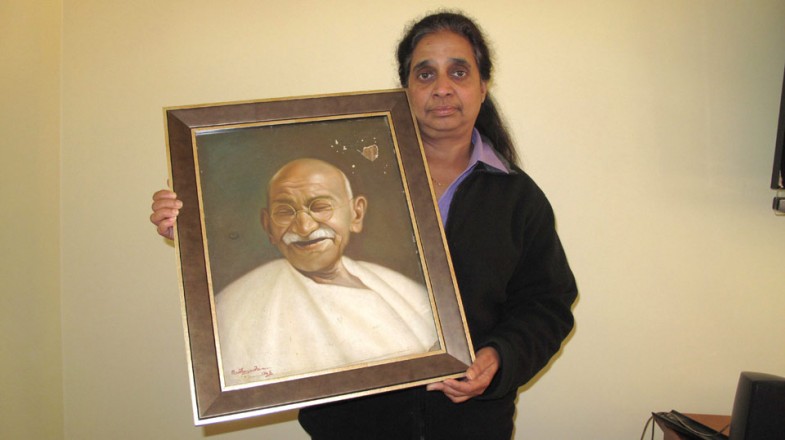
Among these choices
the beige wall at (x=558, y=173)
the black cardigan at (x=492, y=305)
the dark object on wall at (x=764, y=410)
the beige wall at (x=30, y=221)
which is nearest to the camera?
the black cardigan at (x=492, y=305)

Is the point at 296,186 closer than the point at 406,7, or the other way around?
the point at 296,186

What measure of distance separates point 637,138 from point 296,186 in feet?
4.17

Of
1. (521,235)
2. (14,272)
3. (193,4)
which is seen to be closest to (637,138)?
(521,235)

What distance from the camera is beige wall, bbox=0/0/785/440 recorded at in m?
1.91

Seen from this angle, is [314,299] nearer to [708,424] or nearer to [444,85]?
[444,85]

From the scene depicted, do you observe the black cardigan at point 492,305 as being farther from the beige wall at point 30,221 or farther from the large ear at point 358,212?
the beige wall at point 30,221

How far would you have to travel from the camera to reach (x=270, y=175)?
1258mm

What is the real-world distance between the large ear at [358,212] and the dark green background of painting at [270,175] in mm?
10

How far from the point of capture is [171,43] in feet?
6.28

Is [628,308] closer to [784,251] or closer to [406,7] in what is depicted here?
[784,251]

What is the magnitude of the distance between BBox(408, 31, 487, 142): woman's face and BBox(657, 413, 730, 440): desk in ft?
3.74

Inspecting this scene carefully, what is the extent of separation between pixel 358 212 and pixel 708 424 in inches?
54.2

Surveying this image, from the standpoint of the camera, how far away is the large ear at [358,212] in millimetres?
1261

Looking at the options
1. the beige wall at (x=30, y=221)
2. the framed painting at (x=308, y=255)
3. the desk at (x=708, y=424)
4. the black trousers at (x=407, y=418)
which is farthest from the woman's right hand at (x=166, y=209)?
the desk at (x=708, y=424)
